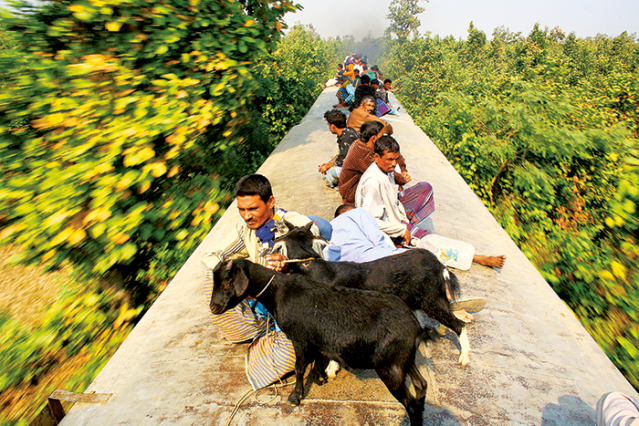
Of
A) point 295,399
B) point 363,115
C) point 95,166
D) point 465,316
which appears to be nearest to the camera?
point 295,399

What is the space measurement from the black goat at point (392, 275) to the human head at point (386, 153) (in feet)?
4.87

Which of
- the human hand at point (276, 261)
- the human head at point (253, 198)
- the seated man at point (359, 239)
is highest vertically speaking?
the human head at point (253, 198)

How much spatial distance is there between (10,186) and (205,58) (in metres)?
2.61

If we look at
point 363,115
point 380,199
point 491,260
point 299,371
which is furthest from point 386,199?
point 363,115

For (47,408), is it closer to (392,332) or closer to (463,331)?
(392,332)

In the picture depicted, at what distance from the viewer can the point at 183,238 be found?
4184 mm

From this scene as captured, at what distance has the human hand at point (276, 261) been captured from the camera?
2.71 m

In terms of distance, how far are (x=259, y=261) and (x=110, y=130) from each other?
5.90ft

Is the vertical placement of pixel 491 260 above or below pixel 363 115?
below

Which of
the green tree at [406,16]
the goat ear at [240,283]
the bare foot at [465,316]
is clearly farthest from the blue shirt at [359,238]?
the green tree at [406,16]

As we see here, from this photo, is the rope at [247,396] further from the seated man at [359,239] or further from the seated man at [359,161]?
the seated man at [359,161]

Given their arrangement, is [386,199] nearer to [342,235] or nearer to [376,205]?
[376,205]

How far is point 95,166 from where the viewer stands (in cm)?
283

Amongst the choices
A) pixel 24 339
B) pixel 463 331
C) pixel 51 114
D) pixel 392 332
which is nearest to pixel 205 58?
pixel 51 114
